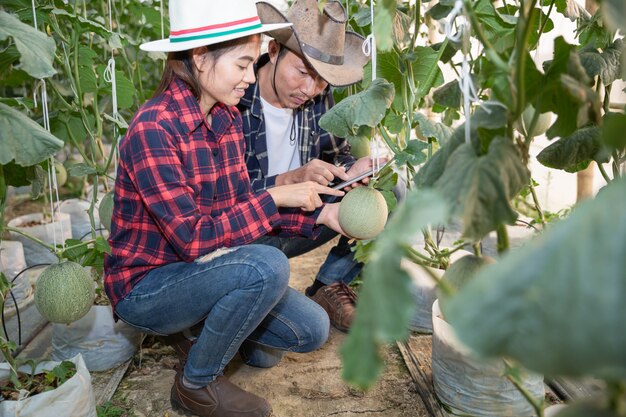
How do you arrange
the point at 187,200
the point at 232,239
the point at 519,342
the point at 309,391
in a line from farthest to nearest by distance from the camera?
the point at 309,391 → the point at 232,239 → the point at 187,200 → the point at 519,342

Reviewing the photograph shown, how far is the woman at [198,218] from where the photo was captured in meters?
1.57

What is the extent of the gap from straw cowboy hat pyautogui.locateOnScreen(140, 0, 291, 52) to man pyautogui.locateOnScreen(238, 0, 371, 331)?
357 millimetres

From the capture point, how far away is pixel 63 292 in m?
1.66

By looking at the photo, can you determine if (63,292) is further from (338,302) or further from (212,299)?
(338,302)

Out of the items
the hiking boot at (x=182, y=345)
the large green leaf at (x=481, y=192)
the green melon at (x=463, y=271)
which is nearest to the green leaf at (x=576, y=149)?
the green melon at (x=463, y=271)

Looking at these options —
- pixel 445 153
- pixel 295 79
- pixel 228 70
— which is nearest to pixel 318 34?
pixel 295 79

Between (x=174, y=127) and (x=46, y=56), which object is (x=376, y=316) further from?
(x=174, y=127)

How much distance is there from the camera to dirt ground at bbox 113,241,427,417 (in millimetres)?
1772

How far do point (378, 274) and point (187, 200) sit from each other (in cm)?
110

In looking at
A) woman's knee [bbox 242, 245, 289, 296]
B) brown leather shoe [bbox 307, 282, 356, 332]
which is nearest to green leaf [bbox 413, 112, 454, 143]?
woman's knee [bbox 242, 245, 289, 296]

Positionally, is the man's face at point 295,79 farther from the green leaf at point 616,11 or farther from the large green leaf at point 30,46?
the green leaf at point 616,11

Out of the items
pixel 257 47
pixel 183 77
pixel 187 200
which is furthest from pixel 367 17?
pixel 187 200

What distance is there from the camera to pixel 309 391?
1.87 metres

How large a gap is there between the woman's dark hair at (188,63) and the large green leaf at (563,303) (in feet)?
4.10
